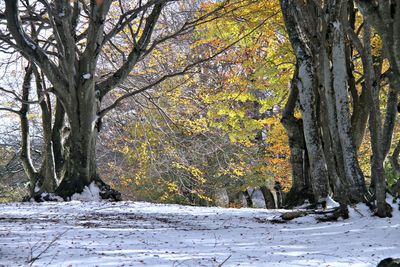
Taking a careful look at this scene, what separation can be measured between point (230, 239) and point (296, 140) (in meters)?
4.89

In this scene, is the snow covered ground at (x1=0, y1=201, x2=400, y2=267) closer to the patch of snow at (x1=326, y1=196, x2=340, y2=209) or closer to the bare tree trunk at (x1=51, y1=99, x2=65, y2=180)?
the patch of snow at (x1=326, y1=196, x2=340, y2=209)

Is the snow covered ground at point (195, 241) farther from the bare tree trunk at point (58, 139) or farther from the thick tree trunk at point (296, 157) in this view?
the bare tree trunk at point (58, 139)

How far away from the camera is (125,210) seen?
7859mm

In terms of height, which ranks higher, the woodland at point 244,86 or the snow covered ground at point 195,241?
the woodland at point 244,86

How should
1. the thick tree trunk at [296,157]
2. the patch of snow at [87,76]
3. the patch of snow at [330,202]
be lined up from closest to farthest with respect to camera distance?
the patch of snow at [330,202]
the thick tree trunk at [296,157]
the patch of snow at [87,76]

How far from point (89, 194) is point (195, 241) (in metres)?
5.82

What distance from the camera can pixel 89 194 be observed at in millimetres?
9750

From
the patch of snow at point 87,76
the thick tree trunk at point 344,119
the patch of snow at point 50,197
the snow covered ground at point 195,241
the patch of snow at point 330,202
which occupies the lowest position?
the snow covered ground at point 195,241

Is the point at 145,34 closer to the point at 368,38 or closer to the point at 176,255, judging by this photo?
the point at 368,38

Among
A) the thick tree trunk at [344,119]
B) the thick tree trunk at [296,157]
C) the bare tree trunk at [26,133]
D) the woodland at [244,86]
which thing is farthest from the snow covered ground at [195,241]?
the bare tree trunk at [26,133]

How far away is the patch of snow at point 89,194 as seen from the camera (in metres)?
9.66

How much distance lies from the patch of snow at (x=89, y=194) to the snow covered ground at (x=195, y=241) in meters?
2.72

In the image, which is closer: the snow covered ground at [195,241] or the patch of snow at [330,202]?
the snow covered ground at [195,241]

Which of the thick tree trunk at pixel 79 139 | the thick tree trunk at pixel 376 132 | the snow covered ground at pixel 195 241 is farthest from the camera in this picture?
the thick tree trunk at pixel 79 139
